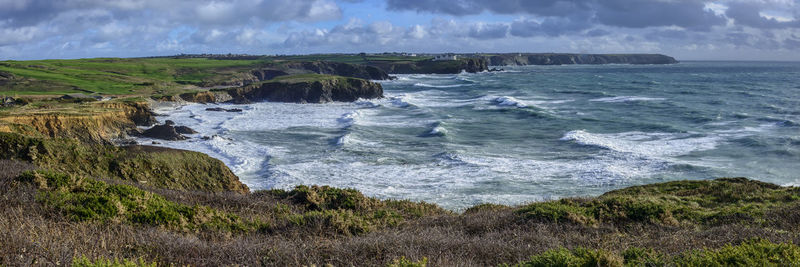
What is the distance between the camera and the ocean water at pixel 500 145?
23250mm

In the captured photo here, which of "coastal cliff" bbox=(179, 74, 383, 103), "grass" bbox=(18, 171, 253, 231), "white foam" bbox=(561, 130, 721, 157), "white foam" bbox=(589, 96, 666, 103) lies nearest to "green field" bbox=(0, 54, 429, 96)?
"coastal cliff" bbox=(179, 74, 383, 103)

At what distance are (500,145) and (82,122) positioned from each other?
24745 millimetres

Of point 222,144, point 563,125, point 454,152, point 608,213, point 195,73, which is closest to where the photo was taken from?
point 608,213

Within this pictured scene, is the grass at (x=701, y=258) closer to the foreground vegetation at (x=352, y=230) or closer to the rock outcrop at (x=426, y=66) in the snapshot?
the foreground vegetation at (x=352, y=230)

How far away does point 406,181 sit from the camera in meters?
23.5

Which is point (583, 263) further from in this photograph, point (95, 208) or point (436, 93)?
point (436, 93)

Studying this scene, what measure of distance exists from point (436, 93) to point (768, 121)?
146 ft

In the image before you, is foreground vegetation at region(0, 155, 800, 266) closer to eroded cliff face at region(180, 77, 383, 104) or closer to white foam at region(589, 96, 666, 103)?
white foam at region(589, 96, 666, 103)

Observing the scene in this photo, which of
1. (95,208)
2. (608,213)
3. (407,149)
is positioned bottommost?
(407,149)

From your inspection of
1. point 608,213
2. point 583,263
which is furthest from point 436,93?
point 583,263

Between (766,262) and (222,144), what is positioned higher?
(766,262)

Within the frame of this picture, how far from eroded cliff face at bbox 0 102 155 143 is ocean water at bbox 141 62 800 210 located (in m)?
4.27

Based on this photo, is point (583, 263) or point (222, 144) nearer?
point (583, 263)

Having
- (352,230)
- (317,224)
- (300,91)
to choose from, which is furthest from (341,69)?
(317,224)
